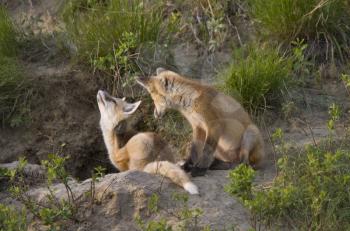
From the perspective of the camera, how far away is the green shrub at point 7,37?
989 cm

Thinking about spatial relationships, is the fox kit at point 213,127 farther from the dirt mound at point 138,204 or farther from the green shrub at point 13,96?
the green shrub at point 13,96

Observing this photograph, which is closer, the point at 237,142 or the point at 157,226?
the point at 157,226

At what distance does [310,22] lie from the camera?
944 cm

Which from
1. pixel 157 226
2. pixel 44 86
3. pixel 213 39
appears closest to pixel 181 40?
pixel 213 39

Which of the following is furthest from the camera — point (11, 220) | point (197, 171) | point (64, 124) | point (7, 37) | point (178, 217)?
point (7, 37)

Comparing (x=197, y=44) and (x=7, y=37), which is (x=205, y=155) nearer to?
(x=197, y=44)

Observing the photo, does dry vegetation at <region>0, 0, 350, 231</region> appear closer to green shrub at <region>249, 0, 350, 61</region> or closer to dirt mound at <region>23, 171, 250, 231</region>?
green shrub at <region>249, 0, 350, 61</region>

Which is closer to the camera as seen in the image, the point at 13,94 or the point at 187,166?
the point at 187,166

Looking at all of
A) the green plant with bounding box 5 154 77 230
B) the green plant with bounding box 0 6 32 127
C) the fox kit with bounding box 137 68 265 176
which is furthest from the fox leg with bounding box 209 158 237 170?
the green plant with bounding box 0 6 32 127

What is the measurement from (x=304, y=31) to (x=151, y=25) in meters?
1.95

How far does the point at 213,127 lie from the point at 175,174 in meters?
1.31

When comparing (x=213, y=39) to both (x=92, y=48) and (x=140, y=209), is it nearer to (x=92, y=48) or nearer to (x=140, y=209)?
(x=92, y=48)

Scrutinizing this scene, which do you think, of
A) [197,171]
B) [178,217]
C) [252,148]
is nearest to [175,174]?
[178,217]

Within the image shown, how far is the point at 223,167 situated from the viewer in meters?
8.09
